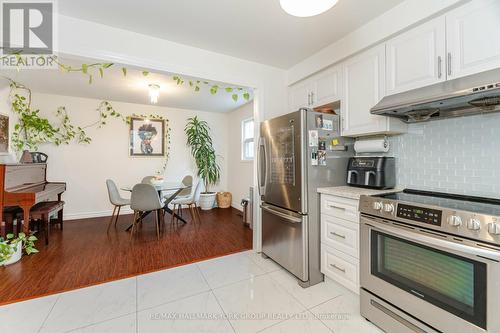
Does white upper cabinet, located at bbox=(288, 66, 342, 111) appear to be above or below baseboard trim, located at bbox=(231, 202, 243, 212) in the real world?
above

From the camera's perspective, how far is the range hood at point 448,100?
4.07ft

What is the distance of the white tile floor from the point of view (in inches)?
60.9

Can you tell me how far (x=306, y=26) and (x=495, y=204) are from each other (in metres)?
1.97

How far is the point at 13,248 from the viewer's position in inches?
95.3

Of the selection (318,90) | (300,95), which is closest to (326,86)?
(318,90)

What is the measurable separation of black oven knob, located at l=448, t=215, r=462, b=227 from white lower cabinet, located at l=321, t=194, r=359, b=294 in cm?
62

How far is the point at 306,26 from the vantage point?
202 cm

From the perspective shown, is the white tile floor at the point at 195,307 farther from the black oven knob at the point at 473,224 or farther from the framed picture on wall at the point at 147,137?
the framed picture on wall at the point at 147,137

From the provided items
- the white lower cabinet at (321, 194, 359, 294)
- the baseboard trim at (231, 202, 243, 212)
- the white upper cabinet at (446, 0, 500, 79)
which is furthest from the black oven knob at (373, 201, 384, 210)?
the baseboard trim at (231, 202, 243, 212)

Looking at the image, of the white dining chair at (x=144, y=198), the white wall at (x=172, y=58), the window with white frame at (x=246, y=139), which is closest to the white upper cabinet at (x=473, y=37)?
the white wall at (x=172, y=58)

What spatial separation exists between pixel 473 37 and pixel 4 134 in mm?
5699

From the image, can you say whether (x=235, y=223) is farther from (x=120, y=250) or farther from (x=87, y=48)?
(x=87, y=48)

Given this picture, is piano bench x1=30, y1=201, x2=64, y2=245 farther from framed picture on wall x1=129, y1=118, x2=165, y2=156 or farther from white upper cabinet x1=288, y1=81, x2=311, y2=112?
white upper cabinet x1=288, y1=81, x2=311, y2=112

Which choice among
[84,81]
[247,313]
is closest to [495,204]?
[247,313]
